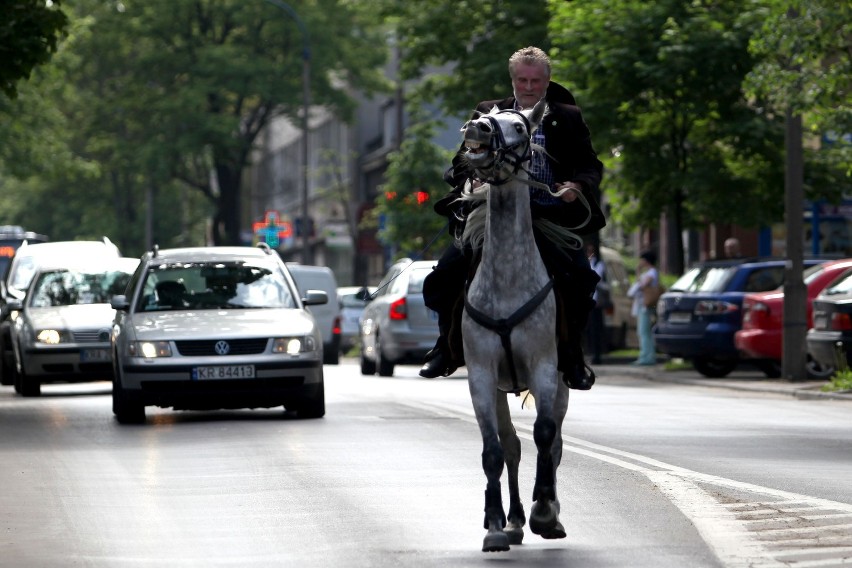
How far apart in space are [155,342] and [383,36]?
52.5m

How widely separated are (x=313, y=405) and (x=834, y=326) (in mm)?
7296

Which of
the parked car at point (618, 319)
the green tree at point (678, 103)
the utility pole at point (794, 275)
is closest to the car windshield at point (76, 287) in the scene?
the utility pole at point (794, 275)

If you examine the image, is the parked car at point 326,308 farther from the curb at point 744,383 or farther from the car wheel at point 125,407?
the car wheel at point 125,407

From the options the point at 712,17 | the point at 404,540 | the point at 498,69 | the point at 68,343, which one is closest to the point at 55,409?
the point at 68,343

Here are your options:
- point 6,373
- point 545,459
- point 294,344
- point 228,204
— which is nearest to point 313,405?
point 294,344

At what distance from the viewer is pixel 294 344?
59.6 feet

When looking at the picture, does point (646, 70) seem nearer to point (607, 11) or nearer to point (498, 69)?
point (607, 11)

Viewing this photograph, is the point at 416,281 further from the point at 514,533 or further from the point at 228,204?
the point at 228,204

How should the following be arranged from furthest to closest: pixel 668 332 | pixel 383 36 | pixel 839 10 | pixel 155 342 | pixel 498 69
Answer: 1. pixel 383 36
2. pixel 498 69
3. pixel 668 332
4. pixel 839 10
5. pixel 155 342

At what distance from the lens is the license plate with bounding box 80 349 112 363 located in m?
23.7

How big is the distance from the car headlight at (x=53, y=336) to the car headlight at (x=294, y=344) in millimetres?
6379

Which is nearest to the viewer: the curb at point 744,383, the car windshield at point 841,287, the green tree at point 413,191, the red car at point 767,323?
the curb at point 744,383

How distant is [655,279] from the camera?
107 ft

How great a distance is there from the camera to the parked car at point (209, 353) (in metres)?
17.9
